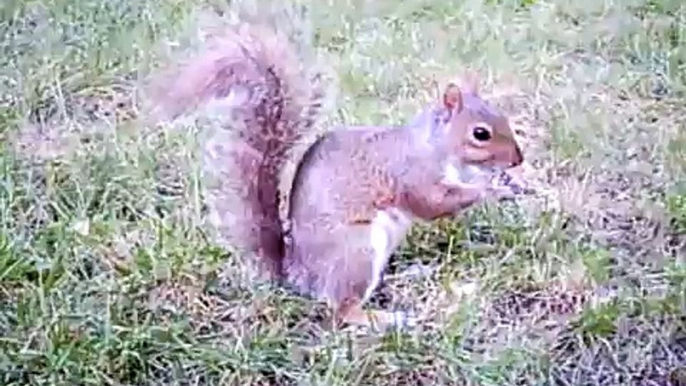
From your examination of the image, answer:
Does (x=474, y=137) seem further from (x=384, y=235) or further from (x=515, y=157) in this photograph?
(x=384, y=235)

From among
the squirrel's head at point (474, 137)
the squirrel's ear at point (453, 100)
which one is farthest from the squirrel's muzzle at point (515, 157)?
the squirrel's ear at point (453, 100)

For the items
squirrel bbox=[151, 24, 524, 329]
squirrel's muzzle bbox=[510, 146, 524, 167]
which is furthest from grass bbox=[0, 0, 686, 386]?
squirrel's muzzle bbox=[510, 146, 524, 167]

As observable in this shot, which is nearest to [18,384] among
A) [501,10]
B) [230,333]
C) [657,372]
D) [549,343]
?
[230,333]

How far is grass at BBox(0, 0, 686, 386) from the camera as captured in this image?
1937 millimetres

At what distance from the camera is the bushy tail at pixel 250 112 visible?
2.00 meters

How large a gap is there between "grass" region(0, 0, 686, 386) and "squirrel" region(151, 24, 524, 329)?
8 cm

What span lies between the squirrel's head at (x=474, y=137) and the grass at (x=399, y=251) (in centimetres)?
20

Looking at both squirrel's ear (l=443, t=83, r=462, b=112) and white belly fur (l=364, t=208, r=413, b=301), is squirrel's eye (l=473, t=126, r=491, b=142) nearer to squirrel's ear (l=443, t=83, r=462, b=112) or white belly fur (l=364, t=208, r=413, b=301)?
squirrel's ear (l=443, t=83, r=462, b=112)

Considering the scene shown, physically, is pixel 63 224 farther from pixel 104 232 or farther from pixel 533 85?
pixel 533 85

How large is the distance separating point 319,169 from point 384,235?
146 mm

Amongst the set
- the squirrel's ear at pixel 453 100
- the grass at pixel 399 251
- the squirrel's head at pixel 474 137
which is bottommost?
the grass at pixel 399 251

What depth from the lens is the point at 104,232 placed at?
229cm

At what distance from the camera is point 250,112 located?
6.63 ft

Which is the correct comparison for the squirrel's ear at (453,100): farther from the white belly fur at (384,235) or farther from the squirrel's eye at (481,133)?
the white belly fur at (384,235)
